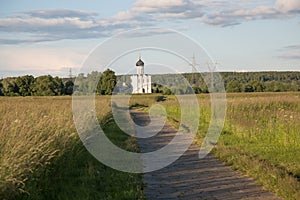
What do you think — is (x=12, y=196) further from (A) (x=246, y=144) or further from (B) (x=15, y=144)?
(A) (x=246, y=144)

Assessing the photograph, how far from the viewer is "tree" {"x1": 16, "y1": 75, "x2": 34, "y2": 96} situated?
254 feet

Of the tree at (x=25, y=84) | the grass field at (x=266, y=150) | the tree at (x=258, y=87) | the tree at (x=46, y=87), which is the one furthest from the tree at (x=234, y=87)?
the grass field at (x=266, y=150)

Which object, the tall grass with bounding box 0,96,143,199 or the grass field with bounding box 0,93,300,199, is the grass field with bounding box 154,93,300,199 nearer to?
the grass field with bounding box 0,93,300,199

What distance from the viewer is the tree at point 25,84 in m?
77.4

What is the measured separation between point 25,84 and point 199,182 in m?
70.8

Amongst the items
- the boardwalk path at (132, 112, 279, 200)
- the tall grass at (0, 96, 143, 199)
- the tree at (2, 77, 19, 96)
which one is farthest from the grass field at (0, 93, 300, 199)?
the tree at (2, 77, 19, 96)

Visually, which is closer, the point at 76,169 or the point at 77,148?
the point at 76,169

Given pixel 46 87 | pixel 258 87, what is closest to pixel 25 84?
pixel 46 87

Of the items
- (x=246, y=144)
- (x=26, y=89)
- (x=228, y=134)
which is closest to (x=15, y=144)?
(x=246, y=144)

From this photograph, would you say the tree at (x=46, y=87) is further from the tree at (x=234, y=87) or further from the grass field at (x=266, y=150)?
the grass field at (x=266, y=150)

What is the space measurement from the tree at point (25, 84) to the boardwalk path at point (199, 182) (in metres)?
65.8

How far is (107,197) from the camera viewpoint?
912cm

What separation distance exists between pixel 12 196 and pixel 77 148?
519 centimetres

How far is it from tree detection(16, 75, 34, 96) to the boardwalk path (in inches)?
2592
